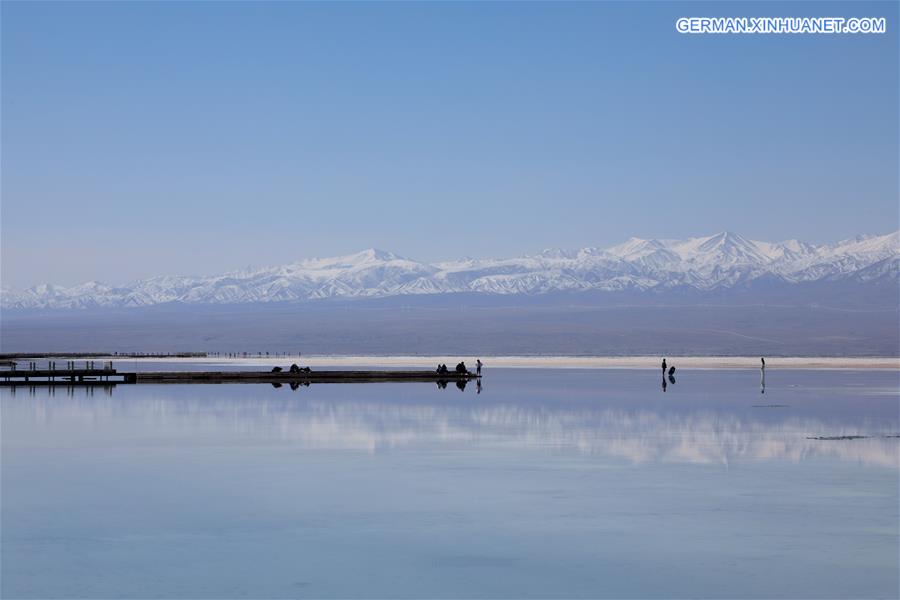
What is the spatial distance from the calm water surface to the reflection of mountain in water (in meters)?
0.17

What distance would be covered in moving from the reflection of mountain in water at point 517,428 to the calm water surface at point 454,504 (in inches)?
6.9

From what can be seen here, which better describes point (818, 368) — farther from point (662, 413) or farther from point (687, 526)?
point (687, 526)

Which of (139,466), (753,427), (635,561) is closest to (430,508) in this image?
(635,561)

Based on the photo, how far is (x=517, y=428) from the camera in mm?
44844

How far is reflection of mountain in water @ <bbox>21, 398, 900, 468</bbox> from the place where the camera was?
1465 inches

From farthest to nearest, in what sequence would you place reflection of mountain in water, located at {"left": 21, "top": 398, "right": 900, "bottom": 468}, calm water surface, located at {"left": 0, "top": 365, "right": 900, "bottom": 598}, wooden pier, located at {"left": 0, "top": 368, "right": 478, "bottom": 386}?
wooden pier, located at {"left": 0, "top": 368, "right": 478, "bottom": 386} < reflection of mountain in water, located at {"left": 21, "top": 398, "right": 900, "bottom": 468} < calm water surface, located at {"left": 0, "top": 365, "right": 900, "bottom": 598}

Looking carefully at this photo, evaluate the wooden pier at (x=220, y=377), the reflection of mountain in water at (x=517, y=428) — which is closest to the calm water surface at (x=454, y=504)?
the reflection of mountain in water at (x=517, y=428)

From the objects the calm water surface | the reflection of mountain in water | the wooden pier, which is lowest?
the calm water surface

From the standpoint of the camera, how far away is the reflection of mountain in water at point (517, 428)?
37219mm

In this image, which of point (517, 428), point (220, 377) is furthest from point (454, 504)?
point (220, 377)

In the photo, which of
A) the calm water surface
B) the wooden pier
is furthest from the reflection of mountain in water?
the wooden pier

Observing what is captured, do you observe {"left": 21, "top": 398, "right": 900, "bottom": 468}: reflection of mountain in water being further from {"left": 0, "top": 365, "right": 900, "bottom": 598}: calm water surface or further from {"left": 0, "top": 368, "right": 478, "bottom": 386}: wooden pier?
{"left": 0, "top": 368, "right": 478, "bottom": 386}: wooden pier

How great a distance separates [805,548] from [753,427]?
71.9 feet

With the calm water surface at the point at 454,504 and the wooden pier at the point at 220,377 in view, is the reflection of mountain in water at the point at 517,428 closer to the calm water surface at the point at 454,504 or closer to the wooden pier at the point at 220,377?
the calm water surface at the point at 454,504
